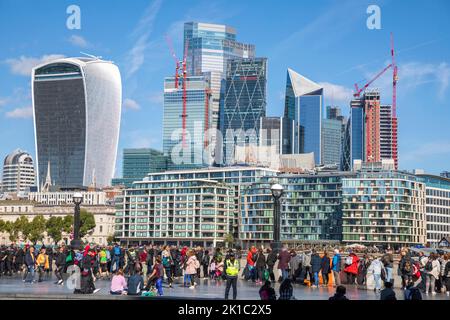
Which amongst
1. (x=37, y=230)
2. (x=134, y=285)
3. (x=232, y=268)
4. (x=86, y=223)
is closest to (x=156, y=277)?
(x=134, y=285)

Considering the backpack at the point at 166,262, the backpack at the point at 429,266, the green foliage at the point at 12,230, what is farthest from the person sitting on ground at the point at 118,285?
the green foliage at the point at 12,230

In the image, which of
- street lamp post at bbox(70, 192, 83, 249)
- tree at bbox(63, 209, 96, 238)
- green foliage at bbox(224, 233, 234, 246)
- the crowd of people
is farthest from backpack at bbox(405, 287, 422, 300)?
tree at bbox(63, 209, 96, 238)

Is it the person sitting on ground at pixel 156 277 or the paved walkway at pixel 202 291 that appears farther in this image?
the person sitting on ground at pixel 156 277

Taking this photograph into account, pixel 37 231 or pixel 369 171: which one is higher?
pixel 369 171

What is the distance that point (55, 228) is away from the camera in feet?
508

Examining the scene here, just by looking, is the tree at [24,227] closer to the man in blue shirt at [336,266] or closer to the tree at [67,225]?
the tree at [67,225]

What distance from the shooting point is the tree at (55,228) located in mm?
154625

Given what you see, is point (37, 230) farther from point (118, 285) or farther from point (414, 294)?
point (414, 294)

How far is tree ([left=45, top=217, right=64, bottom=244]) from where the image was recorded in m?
155

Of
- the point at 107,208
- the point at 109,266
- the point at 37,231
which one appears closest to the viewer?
the point at 109,266
